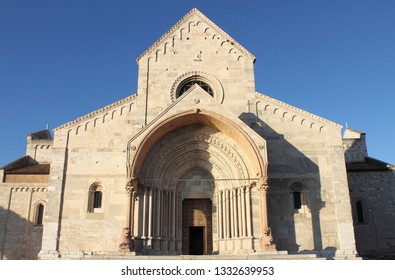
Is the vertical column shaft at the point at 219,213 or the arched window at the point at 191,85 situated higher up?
the arched window at the point at 191,85

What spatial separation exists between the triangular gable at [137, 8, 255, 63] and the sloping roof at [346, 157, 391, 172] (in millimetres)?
9993

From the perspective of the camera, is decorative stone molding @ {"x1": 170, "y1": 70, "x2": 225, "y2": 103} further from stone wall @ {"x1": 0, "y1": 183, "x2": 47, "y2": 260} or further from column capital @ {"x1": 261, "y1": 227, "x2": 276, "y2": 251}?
stone wall @ {"x1": 0, "y1": 183, "x2": 47, "y2": 260}

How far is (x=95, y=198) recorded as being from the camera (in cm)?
1877

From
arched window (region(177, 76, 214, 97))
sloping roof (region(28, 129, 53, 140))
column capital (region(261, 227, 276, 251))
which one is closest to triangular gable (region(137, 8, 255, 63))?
arched window (region(177, 76, 214, 97))

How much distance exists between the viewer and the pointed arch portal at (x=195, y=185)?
57.2 ft

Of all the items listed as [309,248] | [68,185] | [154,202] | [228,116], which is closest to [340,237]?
[309,248]

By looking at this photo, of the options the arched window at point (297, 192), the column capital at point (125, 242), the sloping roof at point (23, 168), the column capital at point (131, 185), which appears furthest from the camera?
the sloping roof at point (23, 168)

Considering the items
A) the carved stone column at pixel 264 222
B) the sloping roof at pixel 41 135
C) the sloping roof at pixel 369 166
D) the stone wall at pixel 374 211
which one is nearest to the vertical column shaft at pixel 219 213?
the carved stone column at pixel 264 222

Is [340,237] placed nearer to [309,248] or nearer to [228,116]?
[309,248]

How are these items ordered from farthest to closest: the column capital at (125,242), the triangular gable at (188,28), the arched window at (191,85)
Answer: the triangular gable at (188,28), the arched window at (191,85), the column capital at (125,242)

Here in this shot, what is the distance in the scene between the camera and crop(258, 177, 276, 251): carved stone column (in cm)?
1588

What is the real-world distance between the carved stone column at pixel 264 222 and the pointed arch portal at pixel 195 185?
44 mm

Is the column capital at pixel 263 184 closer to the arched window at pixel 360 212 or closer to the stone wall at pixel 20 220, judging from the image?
the arched window at pixel 360 212

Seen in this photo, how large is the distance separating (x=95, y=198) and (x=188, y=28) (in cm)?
1054
